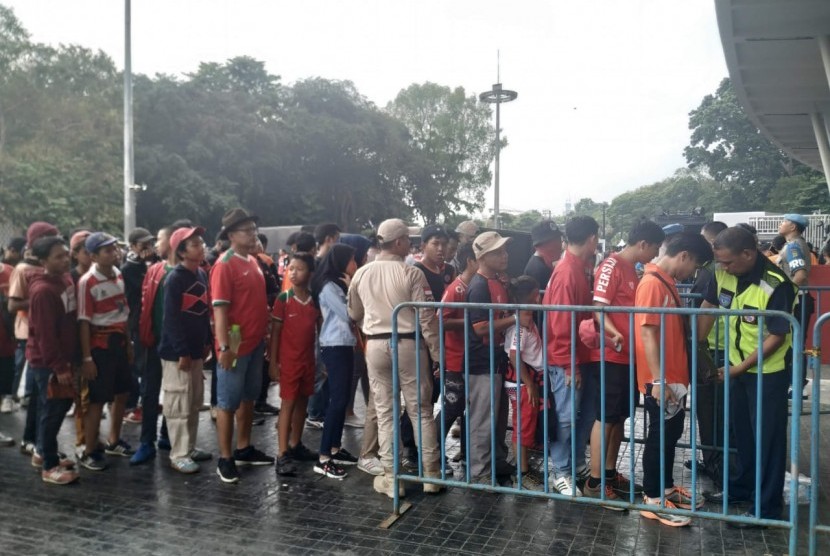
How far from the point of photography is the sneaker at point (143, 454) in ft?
17.8

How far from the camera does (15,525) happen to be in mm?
4277

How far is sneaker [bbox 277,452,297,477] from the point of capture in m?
5.08

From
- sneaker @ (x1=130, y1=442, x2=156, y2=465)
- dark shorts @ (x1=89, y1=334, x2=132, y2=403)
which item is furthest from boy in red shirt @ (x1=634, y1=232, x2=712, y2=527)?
dark shorts @ (x1=89, y1=334, x2=132, y2=403)

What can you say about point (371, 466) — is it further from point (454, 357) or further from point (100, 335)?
point (100, 335)

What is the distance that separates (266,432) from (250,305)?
1775 millimetres

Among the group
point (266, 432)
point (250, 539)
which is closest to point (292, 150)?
point (266, 432)

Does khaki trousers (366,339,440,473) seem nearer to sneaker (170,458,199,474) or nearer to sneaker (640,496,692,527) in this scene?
sneaker (640,496,692,527)

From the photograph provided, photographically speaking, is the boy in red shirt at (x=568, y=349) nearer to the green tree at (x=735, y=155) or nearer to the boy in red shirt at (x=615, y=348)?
the boy in red shirt at (x=615, y=348)

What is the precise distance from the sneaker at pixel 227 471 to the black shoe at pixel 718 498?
321cm

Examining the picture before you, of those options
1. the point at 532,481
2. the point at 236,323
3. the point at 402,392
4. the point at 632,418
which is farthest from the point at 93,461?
the point at 632,418

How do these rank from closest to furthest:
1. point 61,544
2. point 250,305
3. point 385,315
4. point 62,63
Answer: point 61,544
point 385,315
point 250,305
point 62,63

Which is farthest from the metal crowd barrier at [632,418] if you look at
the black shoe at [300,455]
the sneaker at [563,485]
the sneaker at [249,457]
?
the sneaker at [249,457]

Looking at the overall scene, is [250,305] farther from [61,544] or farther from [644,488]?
[644,488]

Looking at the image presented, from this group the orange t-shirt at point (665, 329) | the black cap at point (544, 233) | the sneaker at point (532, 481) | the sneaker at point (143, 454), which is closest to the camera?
the orange t-shirt at point (665, 329)
